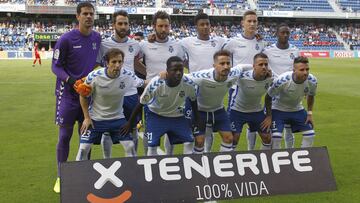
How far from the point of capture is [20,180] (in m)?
5.71

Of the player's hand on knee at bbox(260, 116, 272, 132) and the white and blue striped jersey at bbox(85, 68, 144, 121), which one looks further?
the player's hand on knee at bbox(260, 116, 272, 132)

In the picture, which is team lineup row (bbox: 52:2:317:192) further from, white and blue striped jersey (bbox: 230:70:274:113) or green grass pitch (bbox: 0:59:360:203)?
green grass pitch (bbox: 0:59:360:203)

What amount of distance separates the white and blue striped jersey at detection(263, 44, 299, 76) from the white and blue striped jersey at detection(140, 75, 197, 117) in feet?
5.04

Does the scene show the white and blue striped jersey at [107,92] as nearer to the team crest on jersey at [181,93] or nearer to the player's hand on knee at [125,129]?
the player's hand on knee at [125,129]

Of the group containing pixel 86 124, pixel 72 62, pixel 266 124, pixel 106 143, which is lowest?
pixel 106 143

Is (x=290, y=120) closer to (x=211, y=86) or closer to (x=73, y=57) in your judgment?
(x=211, y=86)

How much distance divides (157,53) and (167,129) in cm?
120

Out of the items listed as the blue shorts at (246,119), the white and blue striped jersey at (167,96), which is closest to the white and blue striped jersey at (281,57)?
the blue shorts at (246,119)

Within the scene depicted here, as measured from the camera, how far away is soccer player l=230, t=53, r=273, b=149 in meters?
5.77

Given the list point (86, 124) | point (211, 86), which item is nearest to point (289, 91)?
point (211, 86)

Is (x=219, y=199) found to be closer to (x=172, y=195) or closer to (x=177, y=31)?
(x=172, y=195)

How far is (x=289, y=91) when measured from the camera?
5.85 meters

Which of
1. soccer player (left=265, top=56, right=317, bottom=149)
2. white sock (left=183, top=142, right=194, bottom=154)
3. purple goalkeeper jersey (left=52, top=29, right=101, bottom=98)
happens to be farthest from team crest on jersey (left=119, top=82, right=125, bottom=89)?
soccer player (left=265, top=56, right=317, bottom=149)

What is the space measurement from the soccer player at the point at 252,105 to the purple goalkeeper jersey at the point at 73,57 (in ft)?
6.49
